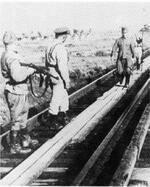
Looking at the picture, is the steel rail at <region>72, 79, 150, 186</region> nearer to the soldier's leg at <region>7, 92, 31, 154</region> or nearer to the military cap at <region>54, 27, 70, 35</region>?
the soldier's leg at <region>7, 92, 31, 154</region>

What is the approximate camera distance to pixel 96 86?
14.4m

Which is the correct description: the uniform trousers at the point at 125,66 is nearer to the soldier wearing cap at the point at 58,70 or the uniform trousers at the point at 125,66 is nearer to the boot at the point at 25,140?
the soldier wearing cap at the point at 58,70

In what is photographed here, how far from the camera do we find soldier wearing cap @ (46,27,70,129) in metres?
7.48

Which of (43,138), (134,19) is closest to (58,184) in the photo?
(43,138)

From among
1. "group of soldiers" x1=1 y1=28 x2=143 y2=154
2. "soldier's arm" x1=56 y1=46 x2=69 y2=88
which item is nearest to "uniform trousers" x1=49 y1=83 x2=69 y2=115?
"group of soldiers" x1=1 y1=28 x2=143 y2=154

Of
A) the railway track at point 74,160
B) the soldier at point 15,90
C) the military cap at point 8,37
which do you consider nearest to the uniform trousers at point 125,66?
the railway track at point 74,160

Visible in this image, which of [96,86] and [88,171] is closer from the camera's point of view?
[88,171]

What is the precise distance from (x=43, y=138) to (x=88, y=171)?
205 cm

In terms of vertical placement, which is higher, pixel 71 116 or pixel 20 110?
pixel 20 110

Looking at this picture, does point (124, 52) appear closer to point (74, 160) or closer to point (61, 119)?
point (61, 119)

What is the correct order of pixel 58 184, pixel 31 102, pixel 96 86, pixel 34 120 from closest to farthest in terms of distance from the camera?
pixel 58 184 < pixel 34 120 < pixel 31 102 < pixel 96 86

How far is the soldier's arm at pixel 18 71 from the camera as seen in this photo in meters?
6.26

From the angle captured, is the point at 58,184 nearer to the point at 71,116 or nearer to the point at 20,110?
the point at 20,110

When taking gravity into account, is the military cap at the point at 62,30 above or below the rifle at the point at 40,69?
above
